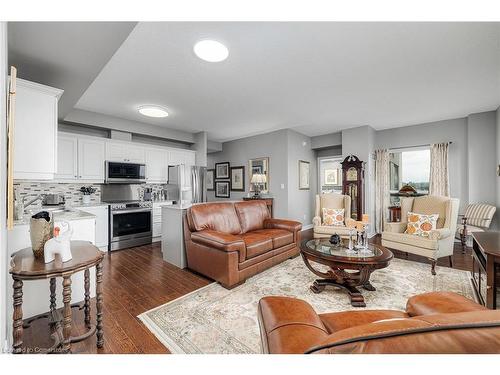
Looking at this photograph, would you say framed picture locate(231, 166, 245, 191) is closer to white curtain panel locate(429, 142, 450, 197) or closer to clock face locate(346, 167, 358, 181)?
clock face locate(346, 167, 358, 181)

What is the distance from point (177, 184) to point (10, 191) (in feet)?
13.1

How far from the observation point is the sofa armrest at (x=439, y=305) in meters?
1.22

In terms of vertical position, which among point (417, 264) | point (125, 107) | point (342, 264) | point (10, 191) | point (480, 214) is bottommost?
point (417, 264)

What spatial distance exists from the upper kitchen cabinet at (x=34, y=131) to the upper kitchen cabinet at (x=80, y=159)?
7.41 ft

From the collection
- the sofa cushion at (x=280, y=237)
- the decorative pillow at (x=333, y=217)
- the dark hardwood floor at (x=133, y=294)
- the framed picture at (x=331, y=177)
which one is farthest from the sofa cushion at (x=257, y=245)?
the framed picture at (x=331, y=177)

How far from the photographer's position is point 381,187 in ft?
17.7

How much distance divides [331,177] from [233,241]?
5.62 metres

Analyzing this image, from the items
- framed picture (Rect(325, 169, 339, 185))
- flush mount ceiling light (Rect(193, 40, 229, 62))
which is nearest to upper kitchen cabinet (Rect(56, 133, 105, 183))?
flush mount ceiling light (Rect(193, 40, 229, 62))

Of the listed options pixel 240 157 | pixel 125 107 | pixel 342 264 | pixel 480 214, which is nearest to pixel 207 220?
pixel 342 264

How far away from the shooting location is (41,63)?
2111 millimetres

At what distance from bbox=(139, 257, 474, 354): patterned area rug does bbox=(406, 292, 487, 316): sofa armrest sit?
0.90m
